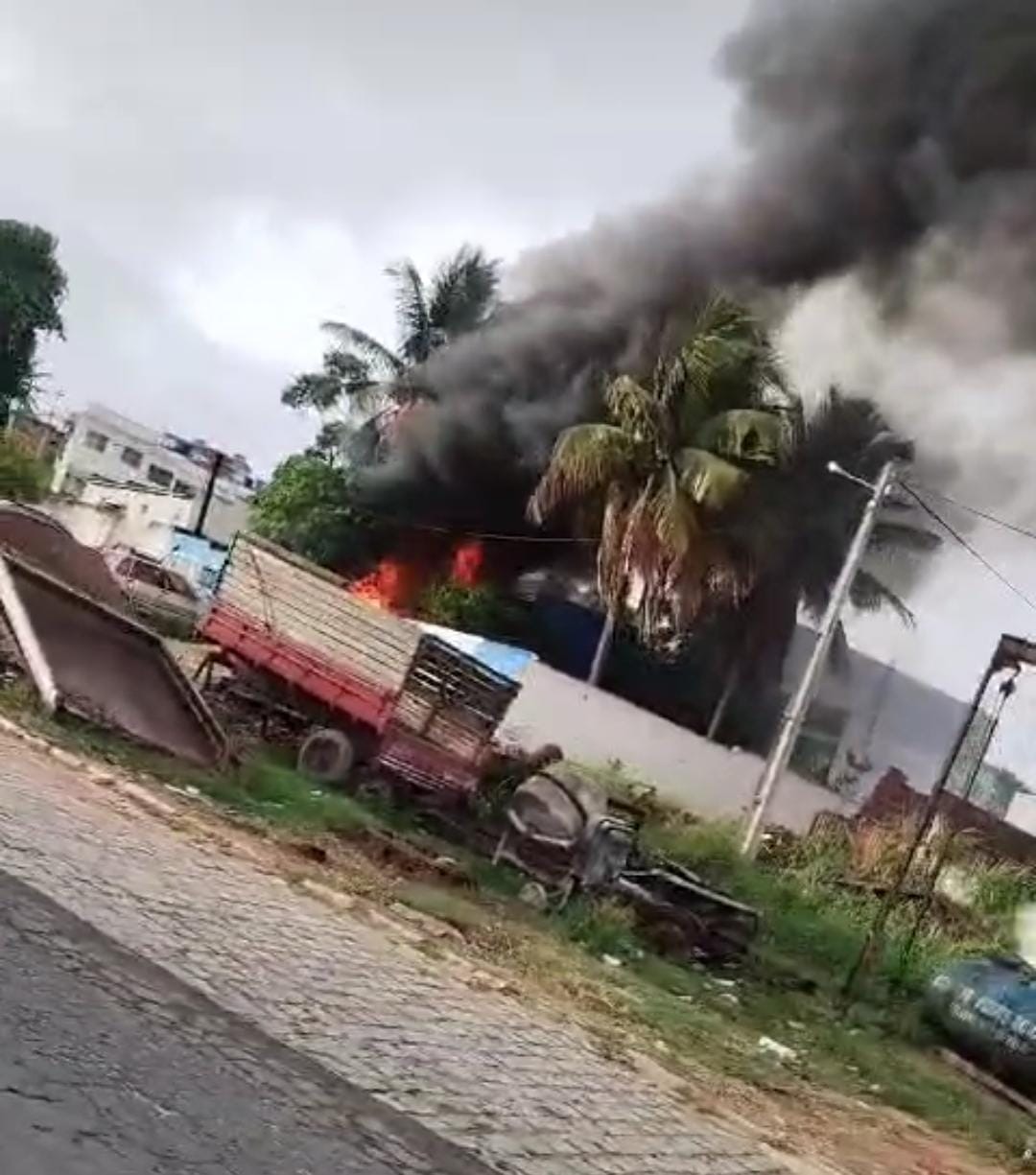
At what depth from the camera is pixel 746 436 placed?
23.2 meters

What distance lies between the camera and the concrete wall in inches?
900

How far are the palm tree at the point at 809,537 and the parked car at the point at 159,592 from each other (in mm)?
8513

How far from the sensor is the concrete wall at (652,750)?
22.9m

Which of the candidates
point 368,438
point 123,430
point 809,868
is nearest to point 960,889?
point 809,868

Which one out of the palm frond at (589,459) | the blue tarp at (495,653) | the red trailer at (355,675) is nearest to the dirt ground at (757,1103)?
the red trailer at (355,675)

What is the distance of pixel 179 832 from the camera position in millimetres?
8344

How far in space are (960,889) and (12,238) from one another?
32627 mm

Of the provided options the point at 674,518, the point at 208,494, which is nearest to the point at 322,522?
the point at 674,518

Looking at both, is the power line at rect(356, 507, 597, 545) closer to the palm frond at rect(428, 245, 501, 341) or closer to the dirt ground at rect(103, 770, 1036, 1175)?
the palm frond at rect(428, 245, 501, 341)

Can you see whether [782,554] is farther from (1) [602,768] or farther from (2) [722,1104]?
(2) [722,1104]

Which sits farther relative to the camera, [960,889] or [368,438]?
[368,438]

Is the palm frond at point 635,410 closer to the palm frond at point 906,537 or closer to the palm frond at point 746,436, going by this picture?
the palm frond at point 746,436

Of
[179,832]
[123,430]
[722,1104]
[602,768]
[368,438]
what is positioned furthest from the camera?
[123,430]

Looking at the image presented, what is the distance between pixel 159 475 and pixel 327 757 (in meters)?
46.3
